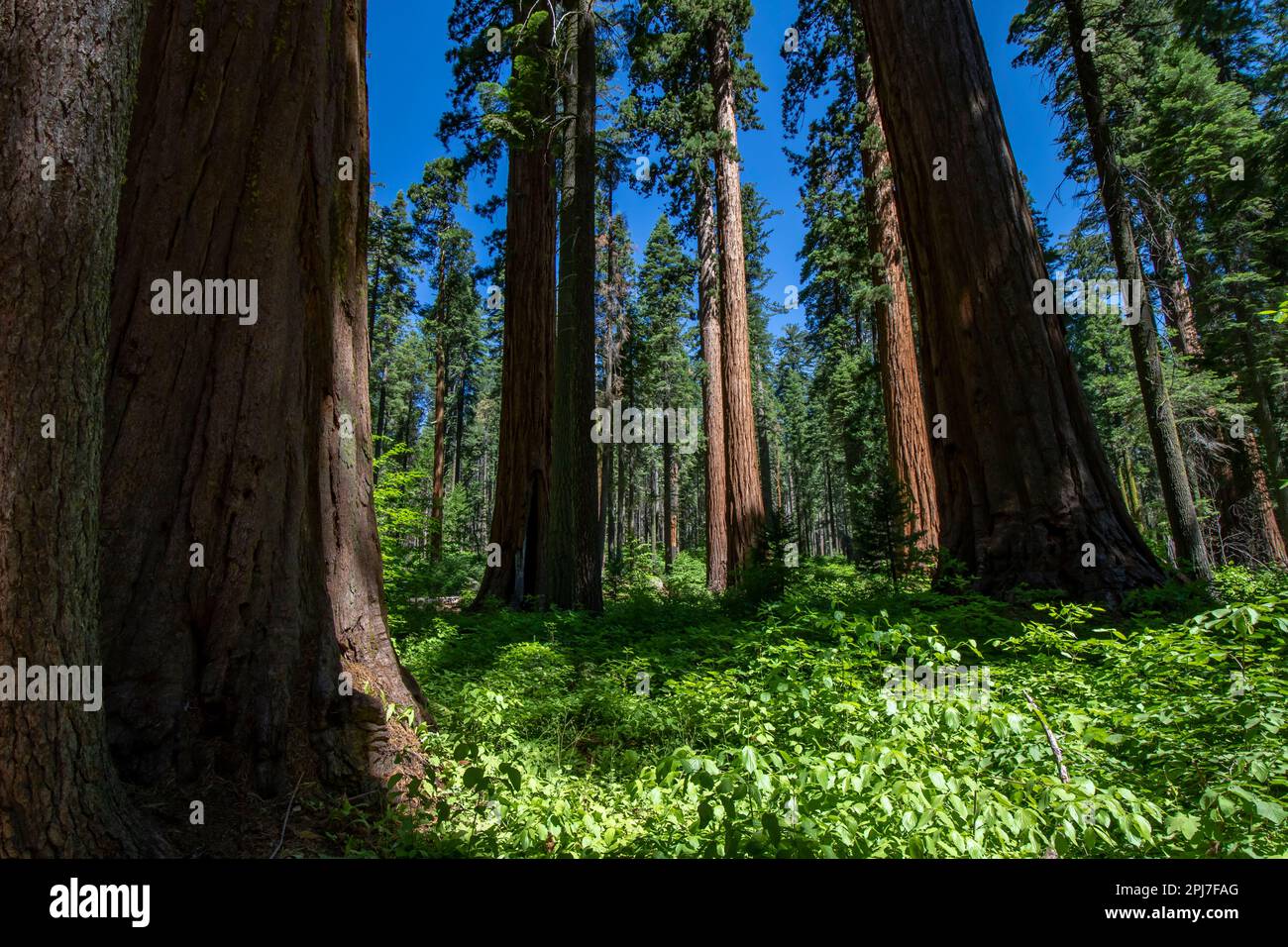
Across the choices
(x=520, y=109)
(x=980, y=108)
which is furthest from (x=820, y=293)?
(x=980, y=108)

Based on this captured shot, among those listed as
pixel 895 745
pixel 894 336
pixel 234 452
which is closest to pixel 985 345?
pixel 895 745

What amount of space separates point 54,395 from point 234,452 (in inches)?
40.4

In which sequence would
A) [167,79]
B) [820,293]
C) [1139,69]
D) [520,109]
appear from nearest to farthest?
[167,79]
[520,109]
[1139,69]
[820,293]

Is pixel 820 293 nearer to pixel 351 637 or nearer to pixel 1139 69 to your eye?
pixel 1139 69

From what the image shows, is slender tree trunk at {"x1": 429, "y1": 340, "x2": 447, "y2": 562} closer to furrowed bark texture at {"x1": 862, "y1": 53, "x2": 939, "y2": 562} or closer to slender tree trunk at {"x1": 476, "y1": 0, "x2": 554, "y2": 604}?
slender tree trunk at {"x1": 476, "y1": 0, "x2": 554, "y2": 604}

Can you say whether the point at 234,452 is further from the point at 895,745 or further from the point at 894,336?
the point at 894,336

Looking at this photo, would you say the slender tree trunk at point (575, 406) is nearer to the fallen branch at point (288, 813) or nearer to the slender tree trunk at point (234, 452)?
the slender tree trunk at point (234, 452)

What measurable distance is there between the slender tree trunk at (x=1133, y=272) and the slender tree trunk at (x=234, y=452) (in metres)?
12.1

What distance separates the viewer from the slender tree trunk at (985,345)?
4531mm

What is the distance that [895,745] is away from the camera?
8.39 ft

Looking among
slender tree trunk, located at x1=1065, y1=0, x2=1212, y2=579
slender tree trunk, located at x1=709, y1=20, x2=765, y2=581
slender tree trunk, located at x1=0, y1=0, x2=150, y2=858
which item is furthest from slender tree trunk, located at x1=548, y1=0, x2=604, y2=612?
slender tree trunk, located at x1=1065, y1=0, x2=1212, y2=579
